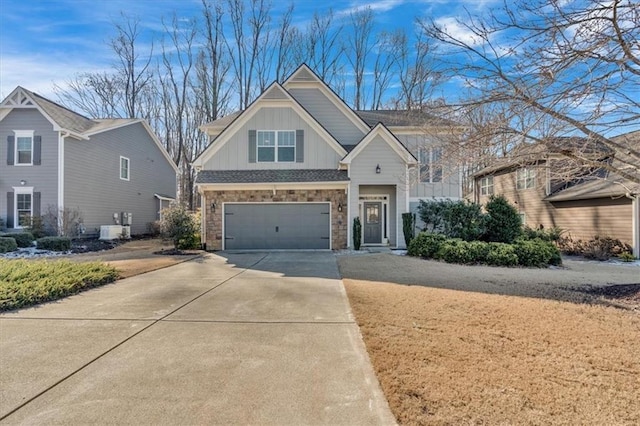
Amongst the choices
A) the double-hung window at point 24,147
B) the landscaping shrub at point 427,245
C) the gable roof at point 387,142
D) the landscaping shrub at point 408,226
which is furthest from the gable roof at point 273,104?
the double-hung window at point 24,147

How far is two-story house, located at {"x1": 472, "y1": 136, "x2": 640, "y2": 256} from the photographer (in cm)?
680

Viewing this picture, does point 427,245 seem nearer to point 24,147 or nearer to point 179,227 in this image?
point 179,227

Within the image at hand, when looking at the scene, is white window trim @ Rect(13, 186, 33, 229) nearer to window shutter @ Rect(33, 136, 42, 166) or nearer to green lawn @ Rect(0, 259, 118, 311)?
window shutter @ Rect(33, 136, 42, 166)

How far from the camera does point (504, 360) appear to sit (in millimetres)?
3684

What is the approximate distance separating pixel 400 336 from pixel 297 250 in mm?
10846

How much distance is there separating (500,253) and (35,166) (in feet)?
71.4

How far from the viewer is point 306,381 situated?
3.32 meters

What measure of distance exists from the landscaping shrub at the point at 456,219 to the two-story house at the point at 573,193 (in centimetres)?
187

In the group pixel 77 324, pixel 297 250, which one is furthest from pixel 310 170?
pixel 77 324

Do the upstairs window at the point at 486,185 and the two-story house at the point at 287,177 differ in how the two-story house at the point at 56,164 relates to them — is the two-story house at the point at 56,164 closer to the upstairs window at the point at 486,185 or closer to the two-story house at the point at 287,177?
the two-story house at the point at 287,177

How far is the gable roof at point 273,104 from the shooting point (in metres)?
15.2

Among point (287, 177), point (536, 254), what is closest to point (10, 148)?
point (287, 177)

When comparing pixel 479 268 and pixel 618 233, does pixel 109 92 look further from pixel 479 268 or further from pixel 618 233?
pixel 618 233

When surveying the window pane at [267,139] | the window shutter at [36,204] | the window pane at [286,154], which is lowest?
the window shutter at [36,204]
